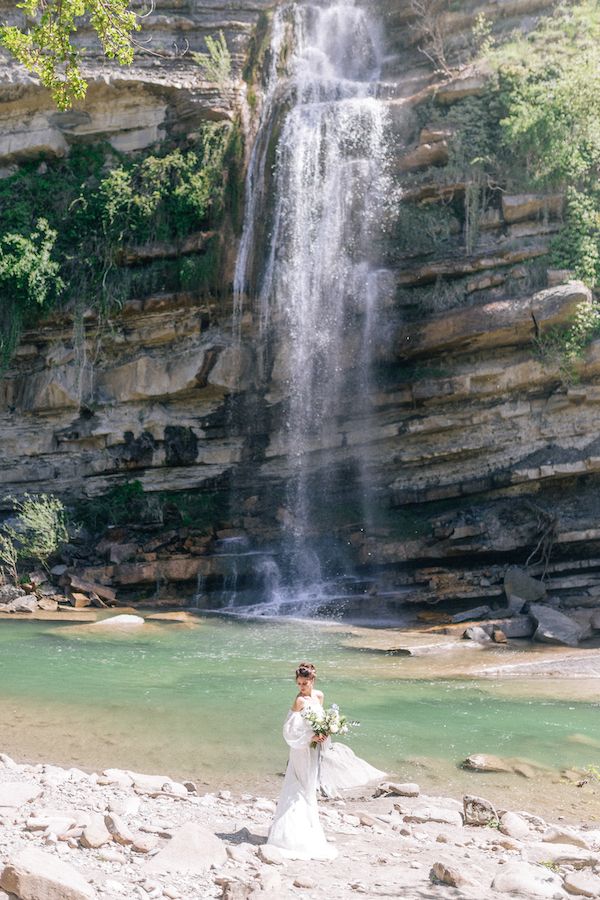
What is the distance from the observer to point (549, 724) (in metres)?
9.28

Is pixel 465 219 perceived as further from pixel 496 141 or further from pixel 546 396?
pixel 546 396

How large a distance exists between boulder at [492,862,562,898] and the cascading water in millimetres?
14102

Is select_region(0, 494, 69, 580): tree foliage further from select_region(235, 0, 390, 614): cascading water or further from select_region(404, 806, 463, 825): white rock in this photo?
select_region(404, 806, 463, 825): white rock

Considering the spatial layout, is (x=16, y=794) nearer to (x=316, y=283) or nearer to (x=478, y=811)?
(x=478, y=811)

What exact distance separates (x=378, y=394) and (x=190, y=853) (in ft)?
49.6

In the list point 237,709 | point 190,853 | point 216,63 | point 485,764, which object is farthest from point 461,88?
point 190,853

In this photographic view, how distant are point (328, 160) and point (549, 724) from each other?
602 inches

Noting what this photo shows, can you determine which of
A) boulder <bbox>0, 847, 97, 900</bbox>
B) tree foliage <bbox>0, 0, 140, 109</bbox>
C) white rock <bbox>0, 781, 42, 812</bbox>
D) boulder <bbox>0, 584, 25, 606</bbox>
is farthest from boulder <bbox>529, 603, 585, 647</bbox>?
boulder <bbox>0, 847, 97, 900</bbox>

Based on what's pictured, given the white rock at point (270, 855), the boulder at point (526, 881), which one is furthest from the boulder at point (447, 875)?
the white rock at point (270, 855)

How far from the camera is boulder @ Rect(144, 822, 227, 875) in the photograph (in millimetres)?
4883

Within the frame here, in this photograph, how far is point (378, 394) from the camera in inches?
767

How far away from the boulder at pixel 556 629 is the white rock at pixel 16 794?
9513 millimetres

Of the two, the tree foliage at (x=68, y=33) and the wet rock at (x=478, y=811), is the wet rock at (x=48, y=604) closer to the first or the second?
the tree foliage at (x=68, y=33)

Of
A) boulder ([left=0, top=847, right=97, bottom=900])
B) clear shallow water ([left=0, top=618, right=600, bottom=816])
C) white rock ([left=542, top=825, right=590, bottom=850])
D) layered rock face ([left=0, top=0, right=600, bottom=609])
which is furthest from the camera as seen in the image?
layered rock face ([left=0, top=0, right=600, bottom=609])
